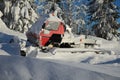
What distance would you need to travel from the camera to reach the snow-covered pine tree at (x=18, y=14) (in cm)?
4037

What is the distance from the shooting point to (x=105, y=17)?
41.2m

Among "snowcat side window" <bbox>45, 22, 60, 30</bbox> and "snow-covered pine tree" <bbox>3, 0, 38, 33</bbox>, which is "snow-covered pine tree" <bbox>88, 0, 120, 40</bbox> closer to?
"snow-covered pine tree" <bbox>3, 0, 38, 33</bbox>

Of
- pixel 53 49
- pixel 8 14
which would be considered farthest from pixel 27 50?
pixel 8 14

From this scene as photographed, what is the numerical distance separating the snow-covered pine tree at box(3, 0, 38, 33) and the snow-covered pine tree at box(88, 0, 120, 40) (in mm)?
7551

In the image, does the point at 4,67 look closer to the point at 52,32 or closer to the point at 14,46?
the point at 52,32

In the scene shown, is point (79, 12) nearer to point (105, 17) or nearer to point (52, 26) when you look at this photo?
point (105, 17)

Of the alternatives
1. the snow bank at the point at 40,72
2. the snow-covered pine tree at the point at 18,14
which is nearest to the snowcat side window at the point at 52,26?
the snow bank at the point at 40,72

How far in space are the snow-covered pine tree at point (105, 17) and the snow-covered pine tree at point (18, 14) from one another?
24.8 ft

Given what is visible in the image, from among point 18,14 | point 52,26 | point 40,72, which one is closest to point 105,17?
point 18,14

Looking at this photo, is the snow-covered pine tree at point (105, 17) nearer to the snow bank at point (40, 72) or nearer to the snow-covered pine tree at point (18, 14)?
the snow-covered pine tree at point (18, 14)

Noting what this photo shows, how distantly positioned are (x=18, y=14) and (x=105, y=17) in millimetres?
10157

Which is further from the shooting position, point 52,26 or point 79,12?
point 79,12

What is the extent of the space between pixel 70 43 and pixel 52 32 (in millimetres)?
1094

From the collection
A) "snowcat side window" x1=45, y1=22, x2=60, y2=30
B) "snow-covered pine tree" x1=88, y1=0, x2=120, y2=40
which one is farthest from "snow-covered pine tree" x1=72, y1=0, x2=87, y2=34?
"snowcat side window" x1=45, y1=22, x2=60, y2=30
